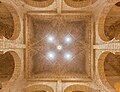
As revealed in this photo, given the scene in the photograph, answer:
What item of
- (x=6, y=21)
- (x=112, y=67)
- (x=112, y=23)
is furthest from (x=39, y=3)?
(x=112, y=67)

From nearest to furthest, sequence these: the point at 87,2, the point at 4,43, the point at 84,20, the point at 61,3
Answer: the point at 4,43 < the point at 61,3 < the point at 87,2 < the point at 84,20

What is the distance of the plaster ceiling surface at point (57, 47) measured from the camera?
1097cm

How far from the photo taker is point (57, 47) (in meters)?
10.8

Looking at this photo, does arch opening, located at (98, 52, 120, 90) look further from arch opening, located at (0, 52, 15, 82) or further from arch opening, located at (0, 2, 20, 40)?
arch opening, located at (0, 2, 20, 40)

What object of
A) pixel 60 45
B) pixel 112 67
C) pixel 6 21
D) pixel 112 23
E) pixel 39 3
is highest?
pixel 39 3

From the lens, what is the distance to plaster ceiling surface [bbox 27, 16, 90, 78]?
10969mm

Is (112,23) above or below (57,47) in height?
above

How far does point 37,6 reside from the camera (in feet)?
32.2

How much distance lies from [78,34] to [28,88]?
3.82 meters

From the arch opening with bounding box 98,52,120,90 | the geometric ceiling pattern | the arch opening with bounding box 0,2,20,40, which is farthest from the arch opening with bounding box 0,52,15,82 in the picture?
the arch opening with bounding box 98,52,120,90

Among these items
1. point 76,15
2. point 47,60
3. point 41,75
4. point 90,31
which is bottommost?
point 41,75

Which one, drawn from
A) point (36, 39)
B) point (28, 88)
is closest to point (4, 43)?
point (28, 88)

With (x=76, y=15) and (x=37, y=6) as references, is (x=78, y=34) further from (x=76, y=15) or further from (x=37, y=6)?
(x=37, y=6)

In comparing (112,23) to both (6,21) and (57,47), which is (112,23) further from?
(6,21)
